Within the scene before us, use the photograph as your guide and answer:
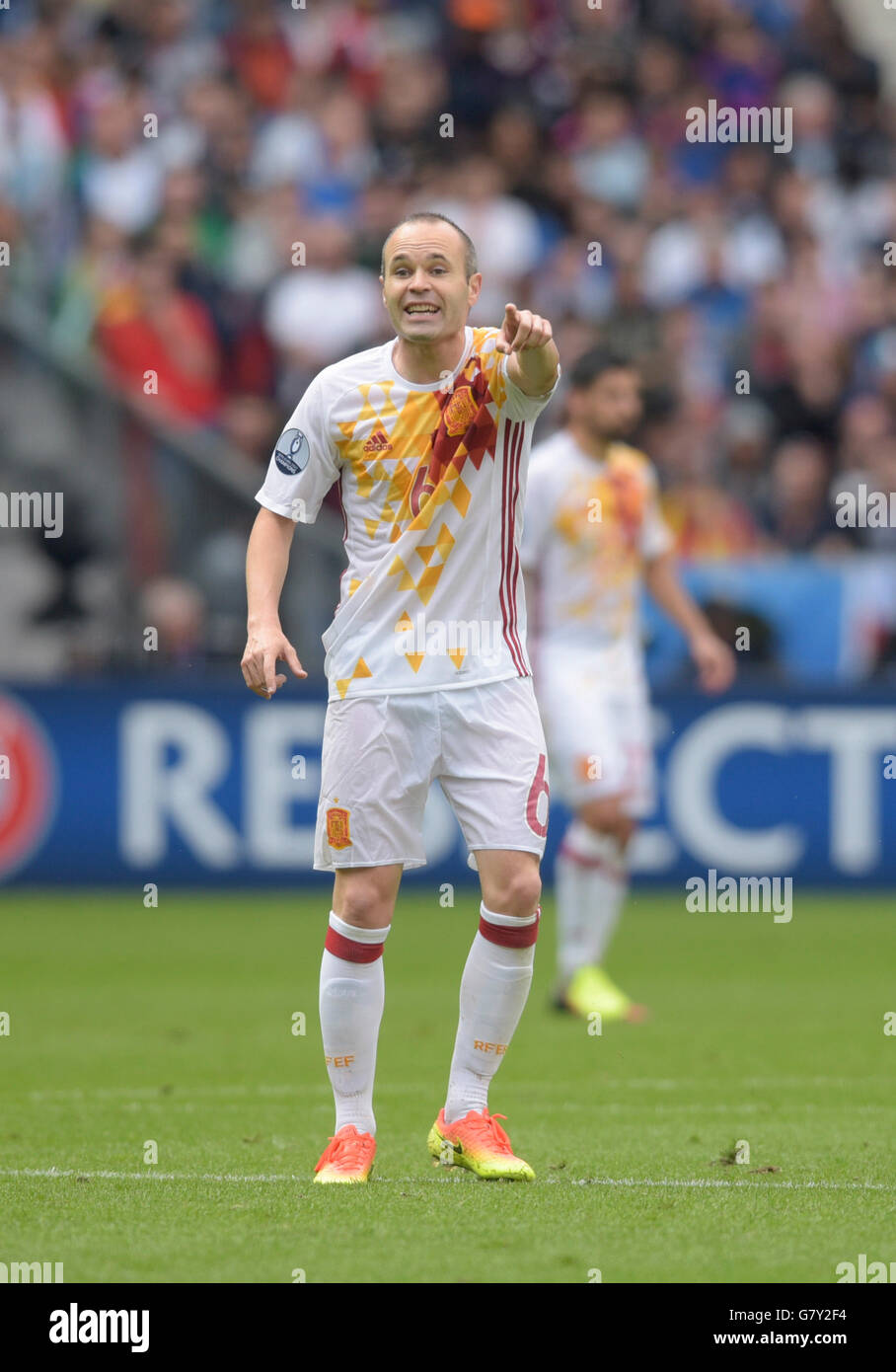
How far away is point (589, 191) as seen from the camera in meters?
17.4

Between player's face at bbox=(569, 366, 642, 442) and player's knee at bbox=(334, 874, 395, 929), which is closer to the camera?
player's knee at bbox=(334, 874, 395, 929)

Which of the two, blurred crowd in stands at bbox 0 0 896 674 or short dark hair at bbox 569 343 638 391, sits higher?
blurred crowd in stands at bbox 0 0 896 674

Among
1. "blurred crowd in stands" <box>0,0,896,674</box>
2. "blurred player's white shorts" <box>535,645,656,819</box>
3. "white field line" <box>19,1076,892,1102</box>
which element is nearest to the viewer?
"white field line" <box>19,1076,892,1102</box>

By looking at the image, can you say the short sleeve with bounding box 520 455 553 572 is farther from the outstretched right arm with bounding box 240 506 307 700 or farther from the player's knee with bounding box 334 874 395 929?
the player's knee with bounding box 334 874 395 929

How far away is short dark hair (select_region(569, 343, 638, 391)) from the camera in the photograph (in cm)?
1023

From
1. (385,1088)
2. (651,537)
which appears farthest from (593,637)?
(385,1088)

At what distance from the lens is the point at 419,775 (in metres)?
6.18

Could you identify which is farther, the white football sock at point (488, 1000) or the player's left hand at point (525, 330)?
the white football sock at point (488, 1000)

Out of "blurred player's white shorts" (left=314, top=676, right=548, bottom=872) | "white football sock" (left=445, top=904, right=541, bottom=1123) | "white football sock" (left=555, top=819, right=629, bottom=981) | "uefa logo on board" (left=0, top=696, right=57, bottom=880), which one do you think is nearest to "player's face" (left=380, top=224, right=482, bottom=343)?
"blurred player's white shorts" (left=314, top=676, right=548, bottom=872)

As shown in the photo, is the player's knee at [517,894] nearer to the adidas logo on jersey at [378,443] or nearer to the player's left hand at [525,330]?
the adidas logo on jersey at [378,443]

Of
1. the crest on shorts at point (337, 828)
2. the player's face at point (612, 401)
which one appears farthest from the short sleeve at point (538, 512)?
the crest on shorts at point (337, 828)

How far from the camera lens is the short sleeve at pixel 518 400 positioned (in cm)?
606

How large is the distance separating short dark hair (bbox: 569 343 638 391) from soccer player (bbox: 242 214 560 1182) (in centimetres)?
402

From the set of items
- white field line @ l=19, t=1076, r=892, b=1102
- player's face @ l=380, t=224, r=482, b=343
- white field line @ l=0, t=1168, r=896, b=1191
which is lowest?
white field line @ l=19, t=1076, r=892, b=1102
